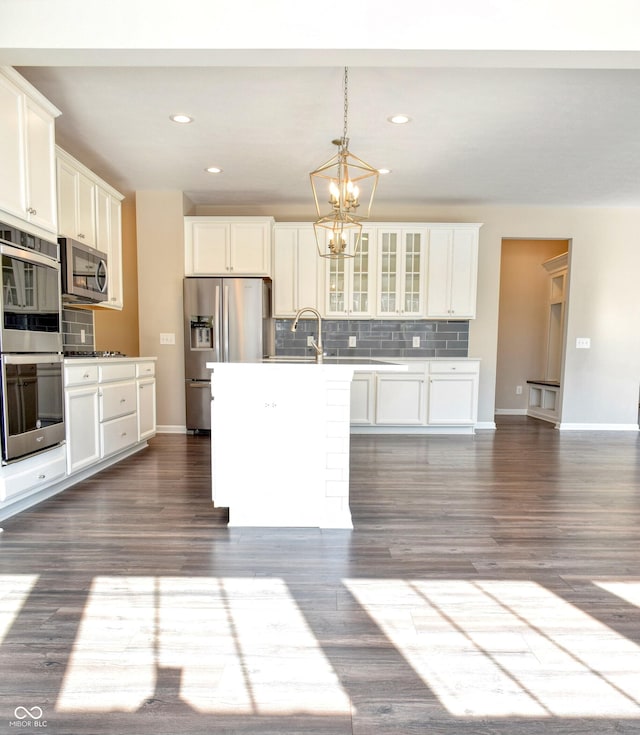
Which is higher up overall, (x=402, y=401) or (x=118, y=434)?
(x=402, y=401)

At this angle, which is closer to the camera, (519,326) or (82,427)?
(82,427)

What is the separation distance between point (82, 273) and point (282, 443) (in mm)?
2284

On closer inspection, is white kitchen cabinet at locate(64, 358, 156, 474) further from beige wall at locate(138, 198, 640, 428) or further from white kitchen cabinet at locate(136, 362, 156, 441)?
beige wall at locate(138, 198, 640, 428)

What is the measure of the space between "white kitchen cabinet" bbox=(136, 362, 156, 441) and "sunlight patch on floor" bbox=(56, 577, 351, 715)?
2.35m

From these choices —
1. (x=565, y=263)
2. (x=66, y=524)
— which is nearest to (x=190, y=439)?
(x=66, y=524)

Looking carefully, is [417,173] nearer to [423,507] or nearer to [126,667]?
[423,507]

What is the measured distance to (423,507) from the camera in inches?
107

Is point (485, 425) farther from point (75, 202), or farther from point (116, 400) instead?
point (75, 202)

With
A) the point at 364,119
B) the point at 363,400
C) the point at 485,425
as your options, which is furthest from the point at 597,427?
the point at 364,119

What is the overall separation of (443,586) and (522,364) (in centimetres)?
558

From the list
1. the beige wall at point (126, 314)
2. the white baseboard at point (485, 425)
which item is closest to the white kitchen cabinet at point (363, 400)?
the white baseboard at point (485, 425)

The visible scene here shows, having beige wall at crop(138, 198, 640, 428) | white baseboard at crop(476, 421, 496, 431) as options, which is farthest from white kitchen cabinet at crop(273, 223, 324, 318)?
white baseboard at crop(476, 421, 496, 431)

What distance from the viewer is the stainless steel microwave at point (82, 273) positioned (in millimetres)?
3229

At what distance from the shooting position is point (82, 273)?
135 inches
